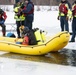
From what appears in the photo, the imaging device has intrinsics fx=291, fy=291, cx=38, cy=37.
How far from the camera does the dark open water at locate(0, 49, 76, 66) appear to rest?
7.02 m

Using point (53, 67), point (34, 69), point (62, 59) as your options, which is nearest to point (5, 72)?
point (34, 69)

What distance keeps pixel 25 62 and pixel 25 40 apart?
38.5 inches

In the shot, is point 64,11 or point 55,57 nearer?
point 55,57

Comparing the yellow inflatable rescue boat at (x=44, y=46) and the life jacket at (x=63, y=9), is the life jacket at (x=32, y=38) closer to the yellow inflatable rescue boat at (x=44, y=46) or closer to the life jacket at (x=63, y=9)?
the yellow inflatable rescue boat at (x=44, y=46)

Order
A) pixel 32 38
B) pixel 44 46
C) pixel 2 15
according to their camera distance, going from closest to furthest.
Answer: pixel 44 46 → pixel 32 38 → pixel 2 15

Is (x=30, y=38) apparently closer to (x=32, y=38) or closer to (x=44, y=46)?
(x=32, y=38)

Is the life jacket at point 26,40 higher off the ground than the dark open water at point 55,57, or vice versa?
the life jacket at point 26,40

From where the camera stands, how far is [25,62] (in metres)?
6.98

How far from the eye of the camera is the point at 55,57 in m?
7.53

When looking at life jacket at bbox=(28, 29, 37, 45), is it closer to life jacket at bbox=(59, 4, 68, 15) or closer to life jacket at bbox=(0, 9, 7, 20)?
life jacket at bbox=(59, 4, 68, 15)

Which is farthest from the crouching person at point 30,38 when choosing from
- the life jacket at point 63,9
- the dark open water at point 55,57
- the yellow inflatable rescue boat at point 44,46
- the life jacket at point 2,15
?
the life jacket at point 2,15

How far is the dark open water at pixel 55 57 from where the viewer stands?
702 cm


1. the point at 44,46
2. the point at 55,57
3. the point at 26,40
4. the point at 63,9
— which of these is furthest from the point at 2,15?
the point at 55,57

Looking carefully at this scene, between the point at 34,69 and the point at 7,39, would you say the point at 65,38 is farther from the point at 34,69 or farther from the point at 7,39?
the point at 7,39
